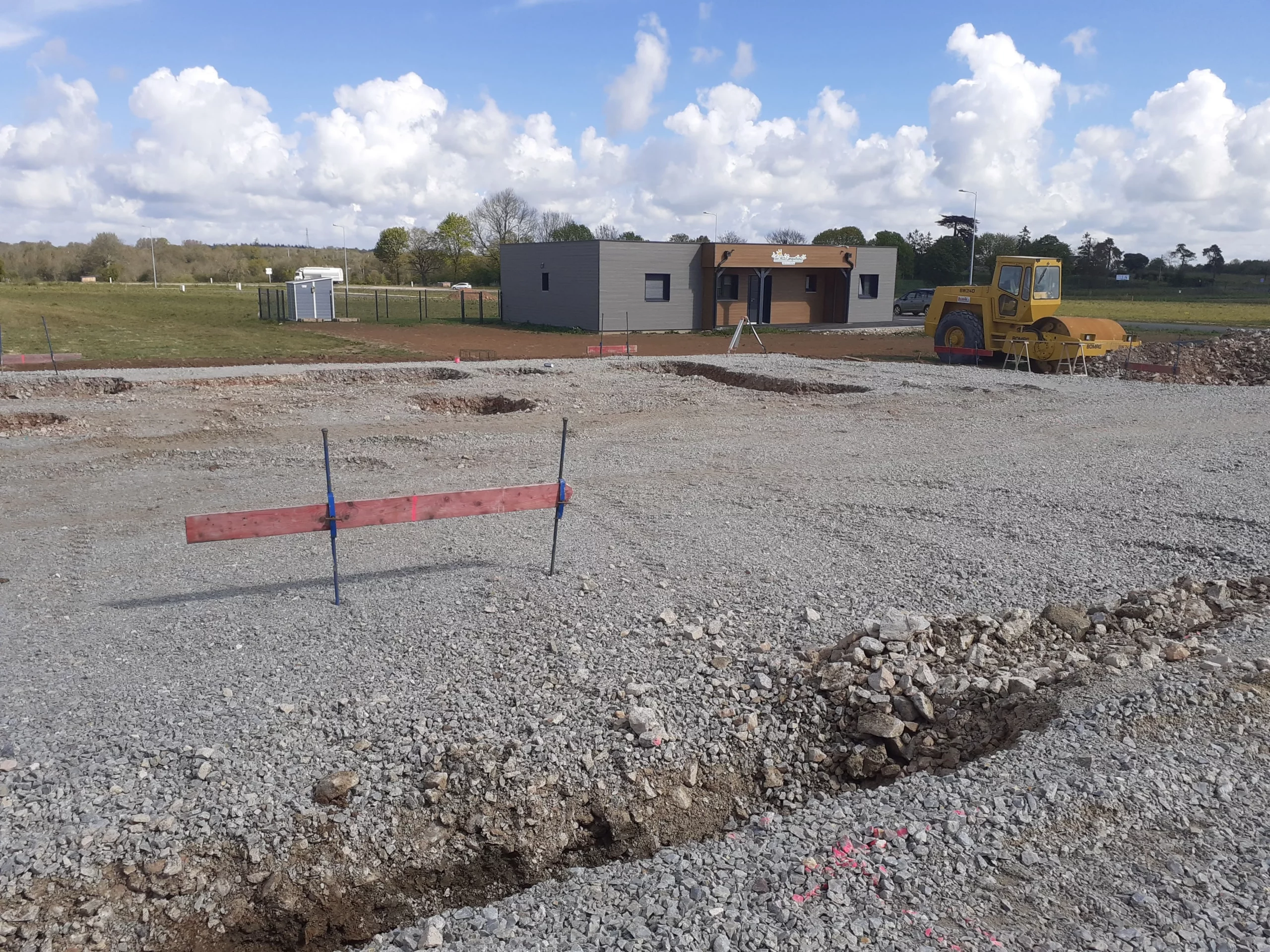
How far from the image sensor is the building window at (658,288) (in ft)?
129

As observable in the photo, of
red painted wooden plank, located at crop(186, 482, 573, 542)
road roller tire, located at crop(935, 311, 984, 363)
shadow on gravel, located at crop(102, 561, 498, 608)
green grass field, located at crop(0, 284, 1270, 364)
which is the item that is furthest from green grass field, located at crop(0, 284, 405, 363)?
red painted wooden plank, located at crop(186, 482, 573, 542)

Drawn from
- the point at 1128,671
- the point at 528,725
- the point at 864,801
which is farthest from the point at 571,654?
the point at 1128,671

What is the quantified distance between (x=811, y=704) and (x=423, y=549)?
4260mm

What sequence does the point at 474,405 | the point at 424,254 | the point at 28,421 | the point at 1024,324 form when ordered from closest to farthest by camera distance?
the point at 28,421, the point at 474,405, the point at 1024,324, the point at 424,254

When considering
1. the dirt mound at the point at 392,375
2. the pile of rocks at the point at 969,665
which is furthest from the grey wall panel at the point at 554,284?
the pile of rocks at the point at 969,665

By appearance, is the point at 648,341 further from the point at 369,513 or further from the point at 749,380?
the point at 369,513

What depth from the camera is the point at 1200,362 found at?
80.9 ft

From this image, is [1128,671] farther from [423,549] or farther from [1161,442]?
[1161,442]

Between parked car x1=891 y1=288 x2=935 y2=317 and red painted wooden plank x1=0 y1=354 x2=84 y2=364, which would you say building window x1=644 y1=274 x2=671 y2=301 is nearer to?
parked car x1=891 y1=288 x2=935 y2=317

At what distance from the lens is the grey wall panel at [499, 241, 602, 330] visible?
125ft

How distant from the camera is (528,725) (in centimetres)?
526

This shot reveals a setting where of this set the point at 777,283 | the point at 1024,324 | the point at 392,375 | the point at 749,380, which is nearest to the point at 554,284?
the point at 777,283

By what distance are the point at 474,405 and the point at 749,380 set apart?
6.87 metres

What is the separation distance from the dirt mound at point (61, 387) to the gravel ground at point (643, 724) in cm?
778
